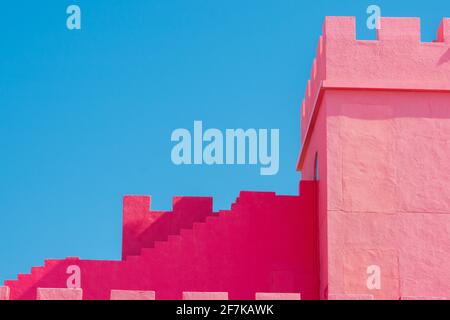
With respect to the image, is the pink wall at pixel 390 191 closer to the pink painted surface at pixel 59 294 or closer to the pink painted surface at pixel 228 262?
the pink painted surface at pixel 228 262

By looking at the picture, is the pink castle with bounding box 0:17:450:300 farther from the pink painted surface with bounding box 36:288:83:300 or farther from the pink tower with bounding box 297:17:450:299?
the pink painted surface with bounding box 36:288:83:300

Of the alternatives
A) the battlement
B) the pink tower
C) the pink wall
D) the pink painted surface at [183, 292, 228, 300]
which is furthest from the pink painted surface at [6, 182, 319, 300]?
the pink painted surface at [183, 292, 228, 300]

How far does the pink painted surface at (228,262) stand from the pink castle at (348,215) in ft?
0.07

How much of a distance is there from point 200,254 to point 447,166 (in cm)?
552

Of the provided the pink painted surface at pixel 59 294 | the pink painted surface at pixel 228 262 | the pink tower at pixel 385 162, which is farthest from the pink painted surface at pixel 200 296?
the pink painted surface at pixel 228 262

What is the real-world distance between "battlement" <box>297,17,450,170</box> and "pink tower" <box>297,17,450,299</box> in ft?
0.07

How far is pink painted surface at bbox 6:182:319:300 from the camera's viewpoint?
1046 inches

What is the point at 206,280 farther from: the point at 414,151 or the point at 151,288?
the point at 414,151

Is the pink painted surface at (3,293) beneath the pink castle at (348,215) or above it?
beneath

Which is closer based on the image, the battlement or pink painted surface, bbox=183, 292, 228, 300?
pink painted surface, bbox=183, 292, 228, 300

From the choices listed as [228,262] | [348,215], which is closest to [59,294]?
[228,262]

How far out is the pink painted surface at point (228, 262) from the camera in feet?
87.2

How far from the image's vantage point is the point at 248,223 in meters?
27.2

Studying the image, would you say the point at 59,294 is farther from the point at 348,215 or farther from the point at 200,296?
the point at 348,215
